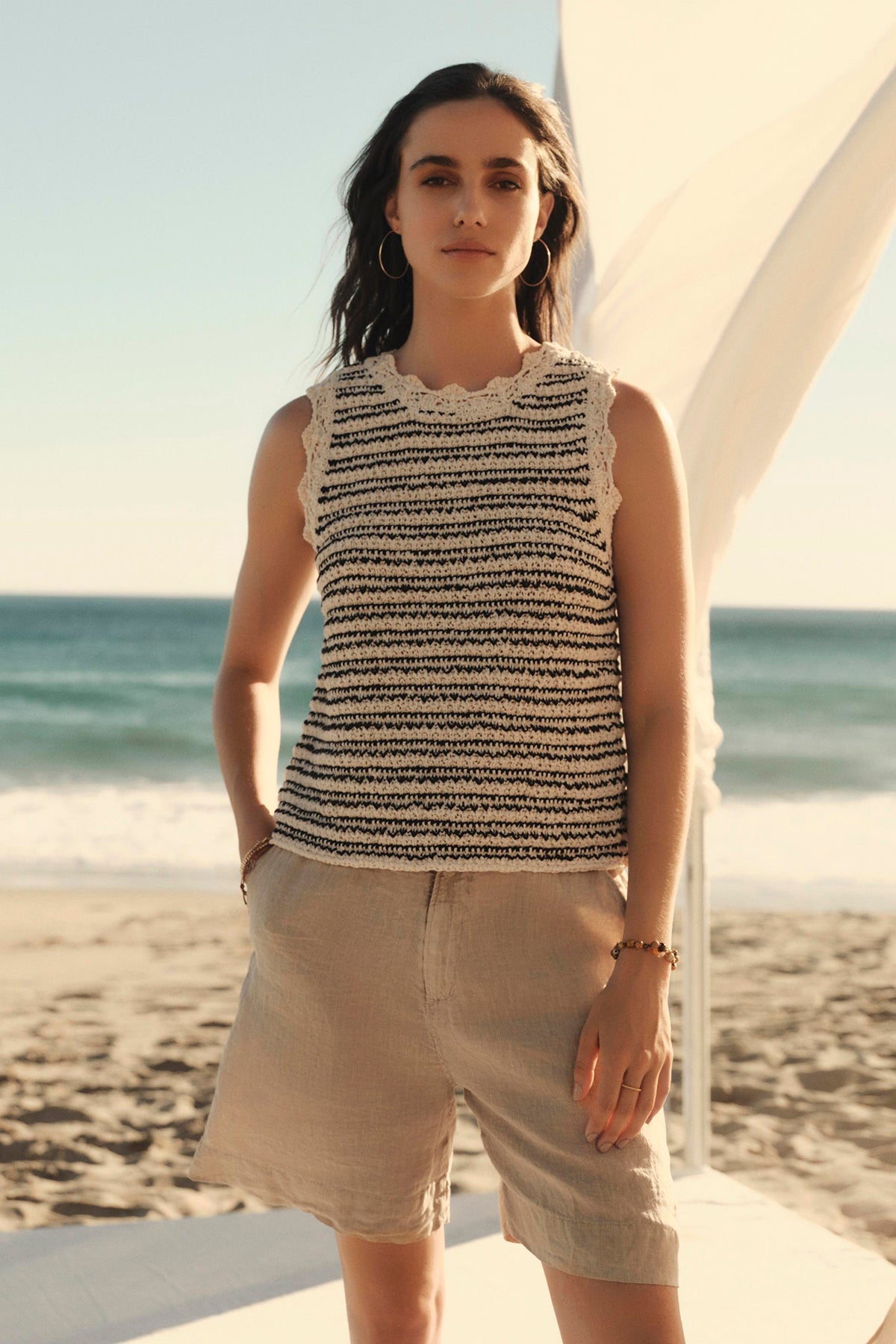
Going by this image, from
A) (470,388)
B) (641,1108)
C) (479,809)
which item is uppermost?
(470,388)

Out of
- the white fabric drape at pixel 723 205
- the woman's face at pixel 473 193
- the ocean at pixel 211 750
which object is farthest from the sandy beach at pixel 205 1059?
the woman's face at pixel 473 193

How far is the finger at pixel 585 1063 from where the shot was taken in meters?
1.16

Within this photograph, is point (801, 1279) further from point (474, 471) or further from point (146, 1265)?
point (474, 471)

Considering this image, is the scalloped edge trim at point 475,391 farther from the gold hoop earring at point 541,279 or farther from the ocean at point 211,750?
the ocean at point 211,750

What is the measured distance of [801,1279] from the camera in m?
2.32

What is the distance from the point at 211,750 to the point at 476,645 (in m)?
13.9

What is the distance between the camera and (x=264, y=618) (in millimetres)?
1521

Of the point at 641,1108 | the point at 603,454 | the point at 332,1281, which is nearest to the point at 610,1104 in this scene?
the point at 641,1108

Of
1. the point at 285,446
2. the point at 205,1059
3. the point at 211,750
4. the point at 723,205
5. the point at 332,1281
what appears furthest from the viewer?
the point at 211,750

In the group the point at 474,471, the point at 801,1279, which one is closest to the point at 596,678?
the point at 474,471

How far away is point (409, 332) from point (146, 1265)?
180 centimetres

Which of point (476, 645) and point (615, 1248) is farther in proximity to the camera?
point (476, 645)

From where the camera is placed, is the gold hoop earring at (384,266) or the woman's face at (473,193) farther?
the gold hoop earring at (384,266)

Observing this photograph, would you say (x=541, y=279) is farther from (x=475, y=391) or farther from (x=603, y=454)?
(x=603, y=454)
